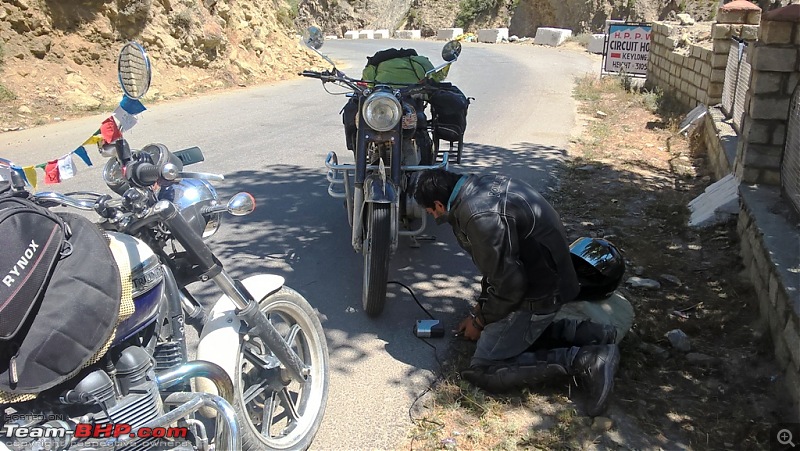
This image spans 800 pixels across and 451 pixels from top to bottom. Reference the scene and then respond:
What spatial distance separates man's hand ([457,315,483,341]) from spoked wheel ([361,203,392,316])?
1.73ft

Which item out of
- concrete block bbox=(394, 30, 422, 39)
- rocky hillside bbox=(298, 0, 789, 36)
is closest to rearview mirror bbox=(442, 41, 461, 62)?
rocky hillside bbox=(298, 0, 789, 36)

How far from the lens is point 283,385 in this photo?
116 inches

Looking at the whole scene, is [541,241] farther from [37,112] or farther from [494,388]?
[37,112]

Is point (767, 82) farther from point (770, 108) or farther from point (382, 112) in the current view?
point (382, 112)

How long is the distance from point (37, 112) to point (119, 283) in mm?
10457

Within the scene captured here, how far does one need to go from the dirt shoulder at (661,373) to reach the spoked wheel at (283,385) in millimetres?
509

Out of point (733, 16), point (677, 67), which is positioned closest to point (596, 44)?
point (677, 67)

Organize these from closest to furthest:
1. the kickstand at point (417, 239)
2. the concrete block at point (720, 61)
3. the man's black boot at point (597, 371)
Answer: the man's black boot at point (597, 371) < the kickstand at point (417, 239) < the concrete block at point (720, 61)

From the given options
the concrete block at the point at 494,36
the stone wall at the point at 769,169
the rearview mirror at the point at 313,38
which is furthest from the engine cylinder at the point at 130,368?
the concrete block at the point at 494,36

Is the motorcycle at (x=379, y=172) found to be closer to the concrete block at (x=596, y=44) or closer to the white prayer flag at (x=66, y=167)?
the white prayer flag at (x=66, y=167)

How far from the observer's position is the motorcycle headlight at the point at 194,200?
2533 mm

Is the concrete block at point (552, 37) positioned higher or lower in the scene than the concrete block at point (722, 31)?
lower

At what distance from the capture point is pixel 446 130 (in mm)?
5555

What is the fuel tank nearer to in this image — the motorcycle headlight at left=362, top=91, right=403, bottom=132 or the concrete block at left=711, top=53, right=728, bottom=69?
the motorcycle headlight at left=362, top=91, right=403, bottom=132
